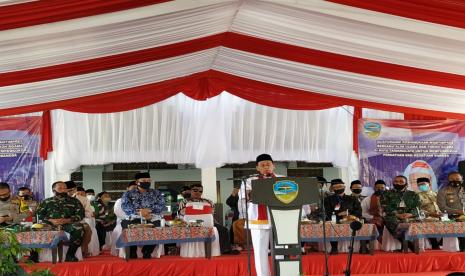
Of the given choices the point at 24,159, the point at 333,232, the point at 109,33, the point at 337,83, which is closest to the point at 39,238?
the point at 109,33

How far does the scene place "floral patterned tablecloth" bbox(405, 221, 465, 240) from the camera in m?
9.33

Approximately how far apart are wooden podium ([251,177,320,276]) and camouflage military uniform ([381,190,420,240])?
4171 mm

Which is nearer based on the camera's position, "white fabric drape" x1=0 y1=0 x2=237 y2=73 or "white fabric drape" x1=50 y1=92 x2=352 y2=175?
"white fabric drape" x1=0 y1=0 x2=237 y2=73

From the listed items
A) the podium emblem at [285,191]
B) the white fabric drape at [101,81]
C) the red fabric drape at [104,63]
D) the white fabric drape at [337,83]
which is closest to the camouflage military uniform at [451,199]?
the white fabric drape at [337,83]

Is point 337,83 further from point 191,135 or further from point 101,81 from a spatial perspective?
point 101,81

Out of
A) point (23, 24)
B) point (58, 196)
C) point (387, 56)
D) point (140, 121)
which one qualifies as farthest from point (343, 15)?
point (140, 121)

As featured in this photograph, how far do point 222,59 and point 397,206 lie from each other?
147 inches

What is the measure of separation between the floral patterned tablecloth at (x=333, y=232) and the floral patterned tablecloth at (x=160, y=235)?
1.47 meters

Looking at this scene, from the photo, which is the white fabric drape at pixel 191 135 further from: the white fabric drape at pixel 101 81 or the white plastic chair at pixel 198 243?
the white fabric drape at pixel 101 81

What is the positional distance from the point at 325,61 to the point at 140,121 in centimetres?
431

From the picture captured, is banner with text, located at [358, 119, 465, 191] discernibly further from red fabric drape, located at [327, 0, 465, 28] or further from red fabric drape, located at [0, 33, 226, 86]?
red fabric drape, located at [327, 0, 465, 28]

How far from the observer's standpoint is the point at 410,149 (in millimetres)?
12562

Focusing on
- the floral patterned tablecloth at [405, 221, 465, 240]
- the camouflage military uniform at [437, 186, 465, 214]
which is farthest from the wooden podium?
the camouflage military uniform at [437, 186, 465, 214]

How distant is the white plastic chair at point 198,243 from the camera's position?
9508 millimetres
